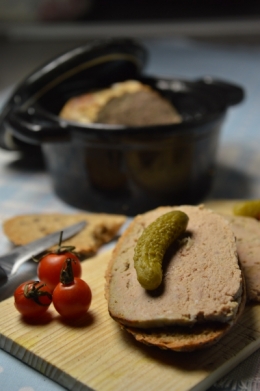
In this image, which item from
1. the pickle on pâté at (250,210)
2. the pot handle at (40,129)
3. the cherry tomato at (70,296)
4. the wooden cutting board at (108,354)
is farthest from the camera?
the pot handle at (40,129)

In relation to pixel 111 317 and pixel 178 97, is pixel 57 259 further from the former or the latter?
pixel 178 97

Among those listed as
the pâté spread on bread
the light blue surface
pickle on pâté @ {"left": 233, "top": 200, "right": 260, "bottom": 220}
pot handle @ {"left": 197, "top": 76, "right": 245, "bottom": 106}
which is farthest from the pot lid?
pickle on pâté @ {"left": 233, "top": 200, "right": 260, "bottom": 220}

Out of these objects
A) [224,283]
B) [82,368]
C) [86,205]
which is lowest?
[86,205]

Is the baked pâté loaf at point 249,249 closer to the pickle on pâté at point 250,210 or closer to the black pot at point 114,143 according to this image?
the pickle on pâté at point 250,210

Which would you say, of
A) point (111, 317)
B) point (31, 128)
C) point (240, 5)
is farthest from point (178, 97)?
point (240, 5)

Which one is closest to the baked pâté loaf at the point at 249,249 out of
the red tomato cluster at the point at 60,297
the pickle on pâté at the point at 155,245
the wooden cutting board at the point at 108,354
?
the wooden cutting board at the point at 108,354

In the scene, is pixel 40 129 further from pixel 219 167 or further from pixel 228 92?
pixel 219 167
